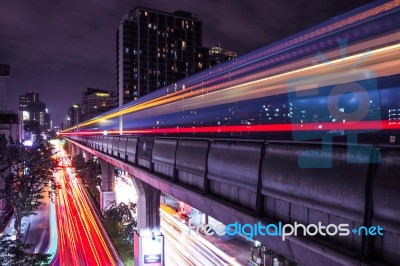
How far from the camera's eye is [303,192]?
6.80 meters

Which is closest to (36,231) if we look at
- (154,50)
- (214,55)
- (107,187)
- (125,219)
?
(125,219)

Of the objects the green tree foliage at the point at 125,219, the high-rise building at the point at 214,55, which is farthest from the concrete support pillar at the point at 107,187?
the high-rise building at the point at 214,55

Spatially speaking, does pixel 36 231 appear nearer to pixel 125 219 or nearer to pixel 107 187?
pixel 125 219

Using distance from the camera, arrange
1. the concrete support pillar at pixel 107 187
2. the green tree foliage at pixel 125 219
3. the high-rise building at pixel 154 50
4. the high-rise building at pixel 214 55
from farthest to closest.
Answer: the high-rise building at pixel 214 55
the high-rise building at pixel 154 50
the concrete support pillar at pixel 107 187
the green tree foliage at pixel 125 219

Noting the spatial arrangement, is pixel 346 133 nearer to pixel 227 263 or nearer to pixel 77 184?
pixel 227 263

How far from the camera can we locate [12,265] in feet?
59.1

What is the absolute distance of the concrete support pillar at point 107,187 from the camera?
144 feet

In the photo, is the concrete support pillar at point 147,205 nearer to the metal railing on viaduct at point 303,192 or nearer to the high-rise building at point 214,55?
the metal railing on viaduct at point 303,192

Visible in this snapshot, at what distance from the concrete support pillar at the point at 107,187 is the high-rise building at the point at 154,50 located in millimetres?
71970

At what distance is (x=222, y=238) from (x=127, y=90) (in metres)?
94.2

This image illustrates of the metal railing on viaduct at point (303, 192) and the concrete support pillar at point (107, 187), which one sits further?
the concrete support pillar at point (107, 187)

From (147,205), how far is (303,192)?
67.6 feet

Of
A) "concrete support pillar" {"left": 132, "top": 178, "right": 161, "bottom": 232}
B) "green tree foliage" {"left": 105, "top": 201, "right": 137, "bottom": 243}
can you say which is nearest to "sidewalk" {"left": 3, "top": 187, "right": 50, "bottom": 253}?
"green tree foliage" {"left": 105, "top": 201, "right": 137, "bottom": 243}

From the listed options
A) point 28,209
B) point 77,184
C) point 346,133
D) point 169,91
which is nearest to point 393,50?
point 346,133
